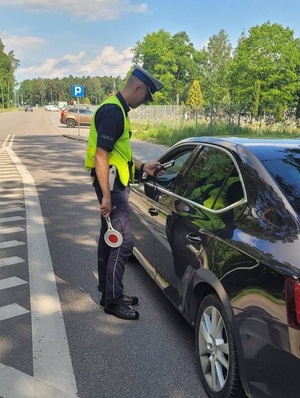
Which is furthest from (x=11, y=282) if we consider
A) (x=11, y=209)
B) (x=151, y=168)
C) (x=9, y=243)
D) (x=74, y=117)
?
(x=74, y=117)

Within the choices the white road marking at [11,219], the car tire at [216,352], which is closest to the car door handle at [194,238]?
the car tire at [216,352]

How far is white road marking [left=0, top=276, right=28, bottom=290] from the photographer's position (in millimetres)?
4492

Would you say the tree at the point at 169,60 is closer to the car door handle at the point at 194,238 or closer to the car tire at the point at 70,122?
the car tire at the point at 70,122

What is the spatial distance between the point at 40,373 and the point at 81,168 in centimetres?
1093

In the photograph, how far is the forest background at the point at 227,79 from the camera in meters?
22.8

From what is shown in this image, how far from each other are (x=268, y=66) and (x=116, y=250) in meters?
61.6

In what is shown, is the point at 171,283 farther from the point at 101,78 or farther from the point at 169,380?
the point at 101,78

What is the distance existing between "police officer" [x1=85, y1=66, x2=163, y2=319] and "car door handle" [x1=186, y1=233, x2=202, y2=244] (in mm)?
793

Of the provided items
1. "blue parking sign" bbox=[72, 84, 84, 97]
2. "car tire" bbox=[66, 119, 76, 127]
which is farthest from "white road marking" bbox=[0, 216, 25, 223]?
"car tire" bbox=[66, 119, 76, 127]

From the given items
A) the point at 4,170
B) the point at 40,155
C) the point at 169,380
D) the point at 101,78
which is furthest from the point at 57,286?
the point at 101,78

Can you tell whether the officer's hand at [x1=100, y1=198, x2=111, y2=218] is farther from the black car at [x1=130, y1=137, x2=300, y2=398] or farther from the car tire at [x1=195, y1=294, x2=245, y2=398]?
the car tire at [x1=195, y1=294, x2=245, y2=398]

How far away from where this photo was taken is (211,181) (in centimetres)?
325

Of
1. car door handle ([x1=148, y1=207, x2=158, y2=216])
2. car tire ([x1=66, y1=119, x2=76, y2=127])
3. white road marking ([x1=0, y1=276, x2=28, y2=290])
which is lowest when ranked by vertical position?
car tire ([x1=66, y1=119, x2=76, y2=127])

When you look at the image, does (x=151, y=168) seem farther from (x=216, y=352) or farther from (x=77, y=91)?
(x=77, y=91)
